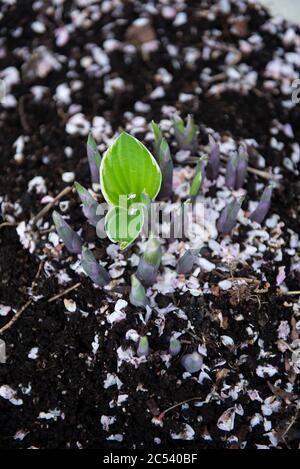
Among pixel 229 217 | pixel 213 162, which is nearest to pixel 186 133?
pixel 213 162

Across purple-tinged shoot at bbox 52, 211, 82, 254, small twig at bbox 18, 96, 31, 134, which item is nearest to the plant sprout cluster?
purple-tinged shoot at bbox 52, 211, 82, 254

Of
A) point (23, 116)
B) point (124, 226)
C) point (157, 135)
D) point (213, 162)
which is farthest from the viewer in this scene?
point (23, 116)

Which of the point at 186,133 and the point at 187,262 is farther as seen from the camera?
the point at 186,133

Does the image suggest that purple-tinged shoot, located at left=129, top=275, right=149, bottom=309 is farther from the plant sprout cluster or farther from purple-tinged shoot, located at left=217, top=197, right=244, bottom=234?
purple-tinged shoot, located at left=217, top=197, right=244, bottom=234

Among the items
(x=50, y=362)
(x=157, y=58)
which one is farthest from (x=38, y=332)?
(x=157, y=58)

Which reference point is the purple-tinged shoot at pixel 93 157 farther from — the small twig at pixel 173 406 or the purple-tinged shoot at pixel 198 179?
the small twig at pixel 173 406

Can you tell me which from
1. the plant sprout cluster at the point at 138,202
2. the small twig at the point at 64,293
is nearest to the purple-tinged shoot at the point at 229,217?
the plant sprout cluster at the point at 138,202

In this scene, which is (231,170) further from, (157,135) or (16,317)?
(16,317)
